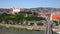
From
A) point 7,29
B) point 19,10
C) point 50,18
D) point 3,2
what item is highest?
point 3,2

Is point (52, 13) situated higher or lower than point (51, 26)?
higher

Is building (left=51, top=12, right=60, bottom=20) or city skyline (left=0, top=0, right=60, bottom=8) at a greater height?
city skyline (left=0, top=0, right=60, bottom=8)

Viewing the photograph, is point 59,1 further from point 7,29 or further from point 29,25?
point 7,29

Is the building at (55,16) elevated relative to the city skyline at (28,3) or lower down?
lower down

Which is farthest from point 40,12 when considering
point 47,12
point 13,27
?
point 13,27

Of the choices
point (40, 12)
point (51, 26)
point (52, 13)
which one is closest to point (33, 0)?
point (40, 12)

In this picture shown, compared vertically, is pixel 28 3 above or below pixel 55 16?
above

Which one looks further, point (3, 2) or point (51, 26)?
point (3, 2)
